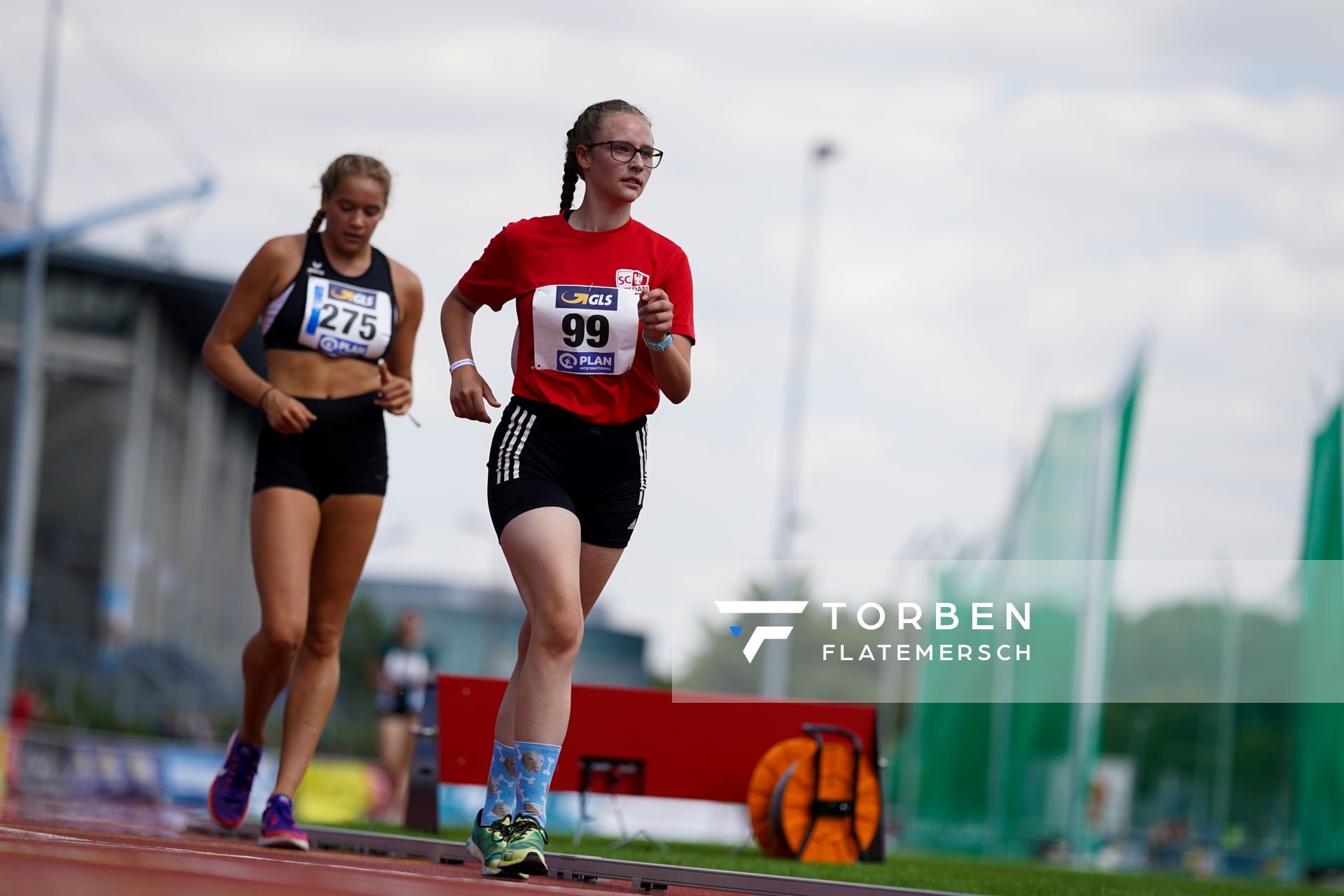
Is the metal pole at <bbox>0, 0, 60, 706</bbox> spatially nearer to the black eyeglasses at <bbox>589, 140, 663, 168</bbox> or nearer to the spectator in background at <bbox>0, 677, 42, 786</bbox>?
the spectator in background at <bbox>0, 677, 42, 786</bbox>

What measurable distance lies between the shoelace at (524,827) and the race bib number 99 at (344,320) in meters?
2.29

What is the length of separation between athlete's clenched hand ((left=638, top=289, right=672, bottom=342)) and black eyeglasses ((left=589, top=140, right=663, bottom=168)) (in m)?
0.56

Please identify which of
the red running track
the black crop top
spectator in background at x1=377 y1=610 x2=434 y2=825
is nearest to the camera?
the red running track

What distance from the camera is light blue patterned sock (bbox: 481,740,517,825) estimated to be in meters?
5.41

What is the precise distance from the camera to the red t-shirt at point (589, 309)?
5.50 m

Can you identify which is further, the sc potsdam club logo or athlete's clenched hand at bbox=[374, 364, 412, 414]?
the sc potsdam club logo

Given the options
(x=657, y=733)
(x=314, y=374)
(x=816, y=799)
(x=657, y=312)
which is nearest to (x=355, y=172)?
(x=314, y=374)

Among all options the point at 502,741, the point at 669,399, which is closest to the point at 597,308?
the point at 669,399

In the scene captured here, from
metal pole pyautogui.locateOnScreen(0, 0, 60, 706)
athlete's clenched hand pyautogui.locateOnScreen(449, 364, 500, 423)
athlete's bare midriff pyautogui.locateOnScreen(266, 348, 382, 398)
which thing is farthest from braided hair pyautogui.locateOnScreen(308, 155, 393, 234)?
metal pole pyautogui.locateOnScreen(0, 0, 60, 706)

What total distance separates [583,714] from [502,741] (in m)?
3.03

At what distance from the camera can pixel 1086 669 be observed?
20828mm

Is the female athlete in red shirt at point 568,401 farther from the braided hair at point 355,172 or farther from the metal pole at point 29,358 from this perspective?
the metal pole at point 29,358

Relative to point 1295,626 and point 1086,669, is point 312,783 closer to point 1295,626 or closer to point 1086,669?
point 1086,669

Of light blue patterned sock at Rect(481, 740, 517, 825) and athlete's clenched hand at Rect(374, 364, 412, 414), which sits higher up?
athlete's clenched hand at Rect(374, 364, 412, 414)
